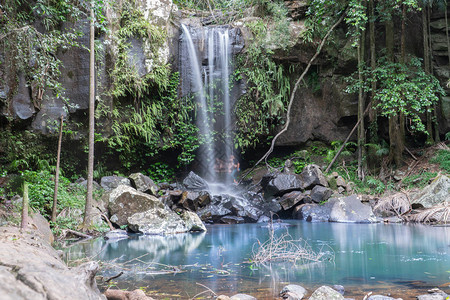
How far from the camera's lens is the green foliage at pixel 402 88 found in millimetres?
11375

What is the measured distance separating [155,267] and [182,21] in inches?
511

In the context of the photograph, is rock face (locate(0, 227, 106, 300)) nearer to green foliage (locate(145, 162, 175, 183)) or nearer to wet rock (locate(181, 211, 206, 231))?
wet rock (locate(181, 211, 206, 231))

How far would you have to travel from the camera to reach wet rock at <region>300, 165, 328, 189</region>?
12.5 meters

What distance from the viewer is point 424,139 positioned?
574 inches

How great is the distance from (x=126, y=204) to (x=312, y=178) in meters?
6.22

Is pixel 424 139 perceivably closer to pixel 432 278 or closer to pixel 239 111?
pixel 239 111

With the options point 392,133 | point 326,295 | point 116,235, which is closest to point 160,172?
point 116,235

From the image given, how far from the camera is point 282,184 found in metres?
12.6

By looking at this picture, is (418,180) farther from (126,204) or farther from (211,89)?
(126,204)

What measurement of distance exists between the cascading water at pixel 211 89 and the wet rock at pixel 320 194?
423 cm

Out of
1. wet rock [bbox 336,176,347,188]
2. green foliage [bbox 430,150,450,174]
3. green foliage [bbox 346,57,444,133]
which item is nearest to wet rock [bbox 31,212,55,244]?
wet rock [bbox 336,176,347,188]

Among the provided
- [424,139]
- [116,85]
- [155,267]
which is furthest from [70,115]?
[424,139]

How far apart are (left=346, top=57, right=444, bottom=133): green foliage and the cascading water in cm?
519

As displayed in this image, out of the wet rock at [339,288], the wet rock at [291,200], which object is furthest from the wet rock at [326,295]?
the wet rock at [291,200]
